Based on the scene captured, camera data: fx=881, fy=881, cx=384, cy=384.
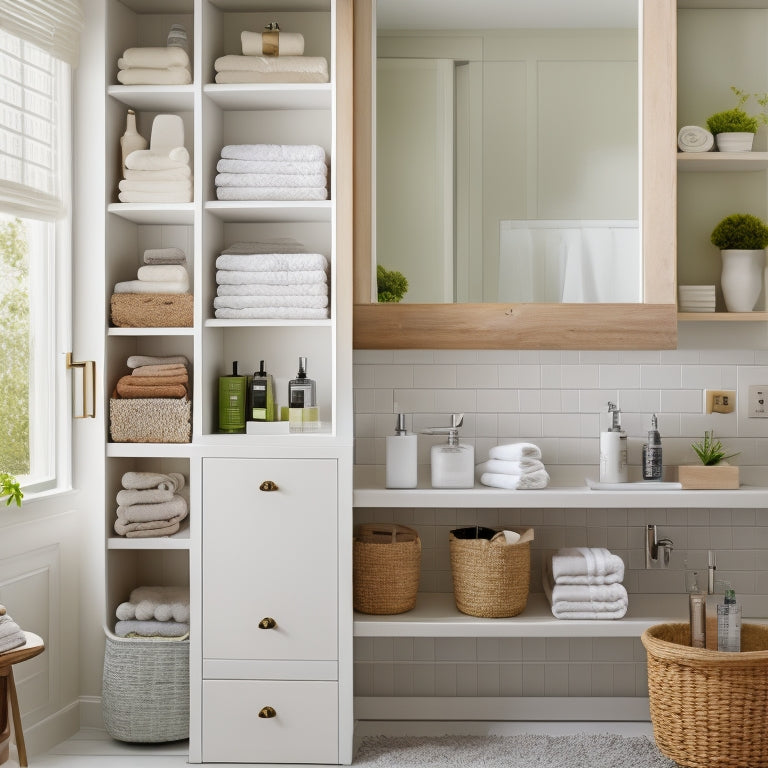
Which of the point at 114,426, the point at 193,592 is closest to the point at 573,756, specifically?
the point at 193,592

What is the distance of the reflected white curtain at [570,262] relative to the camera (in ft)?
9.29

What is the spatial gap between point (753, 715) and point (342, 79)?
223 cm

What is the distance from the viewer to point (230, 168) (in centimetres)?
283

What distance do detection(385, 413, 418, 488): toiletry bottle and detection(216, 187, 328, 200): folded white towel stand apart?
76 cm

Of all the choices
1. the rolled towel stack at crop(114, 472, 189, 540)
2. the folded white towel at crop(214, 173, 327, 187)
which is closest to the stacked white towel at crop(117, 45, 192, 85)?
the folded white towel at crop(214, 173, 327, 187)

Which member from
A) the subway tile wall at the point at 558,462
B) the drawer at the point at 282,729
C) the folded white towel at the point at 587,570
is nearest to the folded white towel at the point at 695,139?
the subway tile wall at the point at 558,462

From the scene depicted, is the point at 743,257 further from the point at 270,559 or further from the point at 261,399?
the point at 270,559

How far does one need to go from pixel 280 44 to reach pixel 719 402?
1.91 m

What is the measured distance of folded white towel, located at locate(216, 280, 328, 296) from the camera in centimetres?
280

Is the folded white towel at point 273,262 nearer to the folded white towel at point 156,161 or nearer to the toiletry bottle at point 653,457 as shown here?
the folded white towel at point 156,161

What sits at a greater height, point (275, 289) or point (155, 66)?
point (155, 66)

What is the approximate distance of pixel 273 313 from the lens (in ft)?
9.21

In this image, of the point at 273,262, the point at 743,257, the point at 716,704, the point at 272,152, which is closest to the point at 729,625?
the point at 716,704

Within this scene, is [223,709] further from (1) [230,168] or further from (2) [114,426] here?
(1) [230,168]
